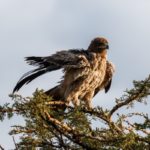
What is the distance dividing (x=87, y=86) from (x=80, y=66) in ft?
1.40

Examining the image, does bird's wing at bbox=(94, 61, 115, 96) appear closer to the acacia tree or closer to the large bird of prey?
the large bird of prey

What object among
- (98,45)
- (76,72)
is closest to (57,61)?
(76,72)

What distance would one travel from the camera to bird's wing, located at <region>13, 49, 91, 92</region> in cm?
881

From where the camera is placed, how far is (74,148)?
657 cm

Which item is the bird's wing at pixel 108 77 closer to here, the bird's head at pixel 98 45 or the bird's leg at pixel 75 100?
the bird's head at pixel 98 45

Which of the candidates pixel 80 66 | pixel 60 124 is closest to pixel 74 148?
pixel 60 124

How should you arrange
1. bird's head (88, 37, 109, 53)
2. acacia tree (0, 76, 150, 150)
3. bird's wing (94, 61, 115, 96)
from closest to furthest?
acacia tree (0, 76, 150, 150) < bird's wing (94, 61, 115, 96) < bird's head (88, 37, 109, 53)

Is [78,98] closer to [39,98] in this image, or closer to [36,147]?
[36,147]

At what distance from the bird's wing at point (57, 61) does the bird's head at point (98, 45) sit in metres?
0.68

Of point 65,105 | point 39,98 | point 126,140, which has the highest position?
point 65,105

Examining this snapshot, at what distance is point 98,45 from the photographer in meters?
11.3

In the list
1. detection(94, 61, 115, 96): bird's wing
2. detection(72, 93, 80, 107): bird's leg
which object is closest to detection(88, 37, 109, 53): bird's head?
detection(94, 61, 115, 96): bird's wing

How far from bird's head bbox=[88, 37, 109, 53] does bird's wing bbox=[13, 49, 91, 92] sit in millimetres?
680

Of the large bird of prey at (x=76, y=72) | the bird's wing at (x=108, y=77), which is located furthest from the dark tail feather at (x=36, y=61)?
the bird's wing at (x=108, y=77)
